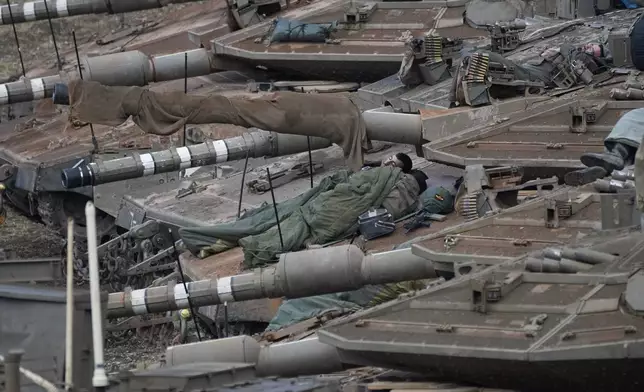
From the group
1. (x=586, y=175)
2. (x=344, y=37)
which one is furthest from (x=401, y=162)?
(x=344, y=37)

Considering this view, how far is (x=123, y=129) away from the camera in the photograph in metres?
36.6

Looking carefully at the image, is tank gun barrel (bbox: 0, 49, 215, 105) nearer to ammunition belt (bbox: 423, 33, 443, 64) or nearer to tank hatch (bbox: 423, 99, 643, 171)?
ammunition belt (bbox: 423, 33, 443, 64)

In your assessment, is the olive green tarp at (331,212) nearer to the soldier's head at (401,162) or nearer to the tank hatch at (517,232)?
the soldier's head at (401,162)

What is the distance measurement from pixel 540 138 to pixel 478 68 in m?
2.22

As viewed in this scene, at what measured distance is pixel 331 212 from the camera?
1125 inches

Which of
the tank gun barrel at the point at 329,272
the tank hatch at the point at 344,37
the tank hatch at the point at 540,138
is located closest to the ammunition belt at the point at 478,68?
the tank hatch at the point at 540,138

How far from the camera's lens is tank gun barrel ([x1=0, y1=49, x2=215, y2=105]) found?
34062 mm

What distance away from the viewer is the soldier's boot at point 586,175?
23984 millimetres

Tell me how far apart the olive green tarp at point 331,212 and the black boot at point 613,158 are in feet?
15.0

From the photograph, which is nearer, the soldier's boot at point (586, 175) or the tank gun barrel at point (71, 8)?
the soldier's boot at point (586, 175)

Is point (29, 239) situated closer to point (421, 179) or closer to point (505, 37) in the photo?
point (505, 37)

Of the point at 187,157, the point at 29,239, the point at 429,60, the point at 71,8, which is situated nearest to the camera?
the point at 187,157

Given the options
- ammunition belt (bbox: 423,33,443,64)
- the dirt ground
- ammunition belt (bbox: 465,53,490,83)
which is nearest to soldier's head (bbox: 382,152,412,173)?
ammunition belt (bbox: 465,53,490,83)

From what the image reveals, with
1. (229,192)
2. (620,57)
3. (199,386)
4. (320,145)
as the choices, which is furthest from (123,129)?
(199,386)
